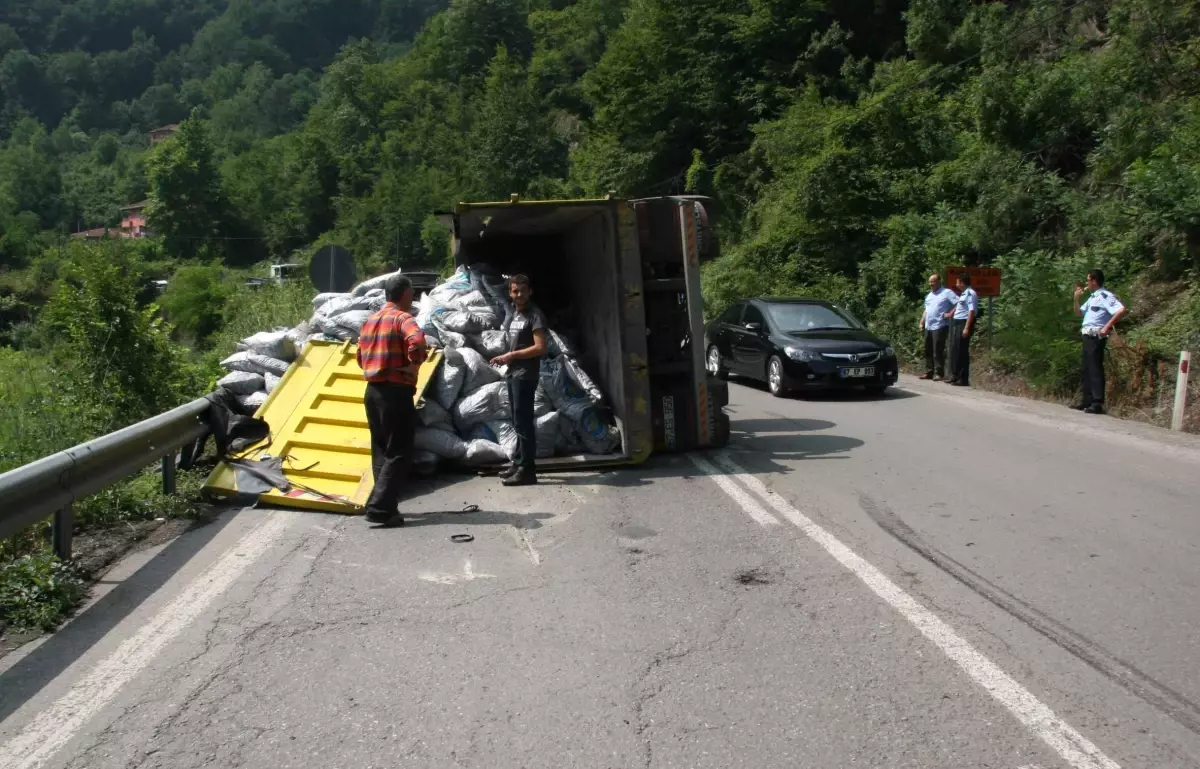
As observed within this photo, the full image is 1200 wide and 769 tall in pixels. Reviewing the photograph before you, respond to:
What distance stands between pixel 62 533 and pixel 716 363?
504 inches

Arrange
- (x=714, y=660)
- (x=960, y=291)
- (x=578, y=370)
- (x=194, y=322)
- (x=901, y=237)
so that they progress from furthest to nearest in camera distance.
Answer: (x=194, y=322) → (x=901, y=237) → (x=960, y=291) → (x=578, y=370) → (x=714, y=660)

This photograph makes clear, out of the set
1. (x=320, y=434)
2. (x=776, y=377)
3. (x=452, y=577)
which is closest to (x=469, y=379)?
(x=320, y=434)

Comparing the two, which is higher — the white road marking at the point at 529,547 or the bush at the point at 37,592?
the bush at the point at 37,592

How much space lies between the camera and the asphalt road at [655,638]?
3.76 meters

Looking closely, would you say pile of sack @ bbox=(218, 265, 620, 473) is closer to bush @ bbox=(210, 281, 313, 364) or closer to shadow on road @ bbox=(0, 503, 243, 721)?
shadow on road @ bbox=(0, 503, 243, 721)

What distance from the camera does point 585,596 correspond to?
550 cm

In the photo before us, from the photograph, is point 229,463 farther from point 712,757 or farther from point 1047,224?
point 1047,224

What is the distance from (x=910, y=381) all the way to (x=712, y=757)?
1425cm

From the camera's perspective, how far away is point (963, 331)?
15953 mm

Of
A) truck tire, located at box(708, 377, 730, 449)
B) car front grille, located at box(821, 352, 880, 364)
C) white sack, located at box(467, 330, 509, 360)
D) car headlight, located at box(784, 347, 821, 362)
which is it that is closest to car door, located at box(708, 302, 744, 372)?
car headlight, located at box(784, 347, 821, 362)

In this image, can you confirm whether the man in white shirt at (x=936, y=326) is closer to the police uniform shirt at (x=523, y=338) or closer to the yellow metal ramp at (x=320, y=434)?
the police uniform shirt at (x=523, y=338)

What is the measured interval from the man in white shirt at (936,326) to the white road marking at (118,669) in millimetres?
13013

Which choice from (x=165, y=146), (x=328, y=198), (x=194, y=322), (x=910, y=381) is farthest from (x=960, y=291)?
(x=165, y=146)

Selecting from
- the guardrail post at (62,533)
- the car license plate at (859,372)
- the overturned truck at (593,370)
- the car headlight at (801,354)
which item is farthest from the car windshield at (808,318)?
the guardrail post at (62,533)
